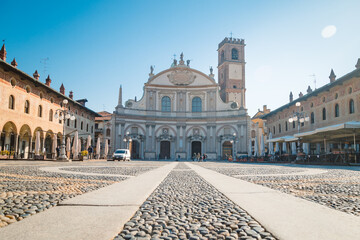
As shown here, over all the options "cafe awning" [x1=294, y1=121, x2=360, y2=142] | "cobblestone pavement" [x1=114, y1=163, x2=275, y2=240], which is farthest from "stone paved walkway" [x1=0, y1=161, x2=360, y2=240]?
"cafe awning" [x1=294, y1=121, x2=360, y2=142]

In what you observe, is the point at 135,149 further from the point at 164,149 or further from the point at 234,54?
the point at 234,54

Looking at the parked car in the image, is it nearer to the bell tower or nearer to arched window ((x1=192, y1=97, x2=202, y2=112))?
arched window ((x1=192, y1=97, x2=202, y2=112))

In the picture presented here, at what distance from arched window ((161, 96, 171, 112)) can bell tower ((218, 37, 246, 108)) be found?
35.1 feet

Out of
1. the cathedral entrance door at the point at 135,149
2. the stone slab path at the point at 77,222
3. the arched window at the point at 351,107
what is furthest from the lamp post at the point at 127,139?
the stone slab path at the point at 77,222

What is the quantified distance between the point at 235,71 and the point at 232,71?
0.59m

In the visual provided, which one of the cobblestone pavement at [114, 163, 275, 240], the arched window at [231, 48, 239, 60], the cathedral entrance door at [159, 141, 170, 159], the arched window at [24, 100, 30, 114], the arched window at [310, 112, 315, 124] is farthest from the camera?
the arched window at [231, 48, 239, 60]

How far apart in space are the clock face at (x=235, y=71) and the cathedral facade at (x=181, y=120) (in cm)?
336

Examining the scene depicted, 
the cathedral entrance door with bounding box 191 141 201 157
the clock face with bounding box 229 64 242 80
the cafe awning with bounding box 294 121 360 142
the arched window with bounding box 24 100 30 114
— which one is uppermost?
the clock face with bounding box 229 64 242 80

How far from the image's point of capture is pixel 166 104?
49.2 m

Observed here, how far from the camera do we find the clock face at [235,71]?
174 ft

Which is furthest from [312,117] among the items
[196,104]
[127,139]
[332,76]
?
[127,139]

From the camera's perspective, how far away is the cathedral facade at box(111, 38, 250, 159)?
45750 mm

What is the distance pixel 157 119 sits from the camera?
155 ft

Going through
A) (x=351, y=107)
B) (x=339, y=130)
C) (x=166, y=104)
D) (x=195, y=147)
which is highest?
(x=166, y=104)
